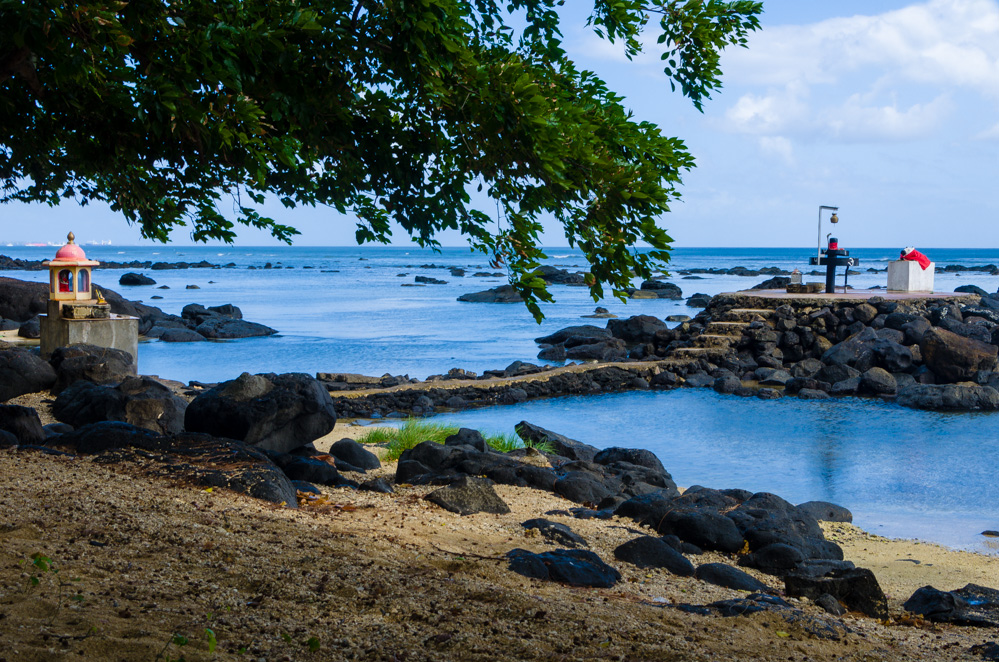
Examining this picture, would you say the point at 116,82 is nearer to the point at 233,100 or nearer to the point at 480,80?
the point at 233,100

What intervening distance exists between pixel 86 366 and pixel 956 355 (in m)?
20.5

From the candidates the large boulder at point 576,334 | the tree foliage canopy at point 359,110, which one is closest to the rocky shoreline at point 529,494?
the tree foliage canopy at point 359,110

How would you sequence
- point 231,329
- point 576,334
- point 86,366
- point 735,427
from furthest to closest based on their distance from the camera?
1. point 231,329
2. point 576,334
3. point 735,427
4. point 86,366

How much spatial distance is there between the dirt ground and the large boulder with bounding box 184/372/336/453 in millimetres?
1805

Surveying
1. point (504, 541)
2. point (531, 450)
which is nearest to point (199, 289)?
point (531, 450)

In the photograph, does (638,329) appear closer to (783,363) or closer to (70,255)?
(783,363)

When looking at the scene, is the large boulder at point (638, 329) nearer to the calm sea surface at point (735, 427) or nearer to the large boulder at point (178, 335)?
the calm sea surface at point (735, 427)

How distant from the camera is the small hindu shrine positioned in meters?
16.2

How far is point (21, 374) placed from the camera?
1291cm

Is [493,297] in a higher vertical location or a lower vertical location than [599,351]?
higher

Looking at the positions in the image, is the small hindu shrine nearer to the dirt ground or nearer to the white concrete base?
the dirt ground

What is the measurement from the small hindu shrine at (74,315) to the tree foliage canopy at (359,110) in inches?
488

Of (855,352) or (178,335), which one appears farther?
(178,335)

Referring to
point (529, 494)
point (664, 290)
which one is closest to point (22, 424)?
point (529, 494)
